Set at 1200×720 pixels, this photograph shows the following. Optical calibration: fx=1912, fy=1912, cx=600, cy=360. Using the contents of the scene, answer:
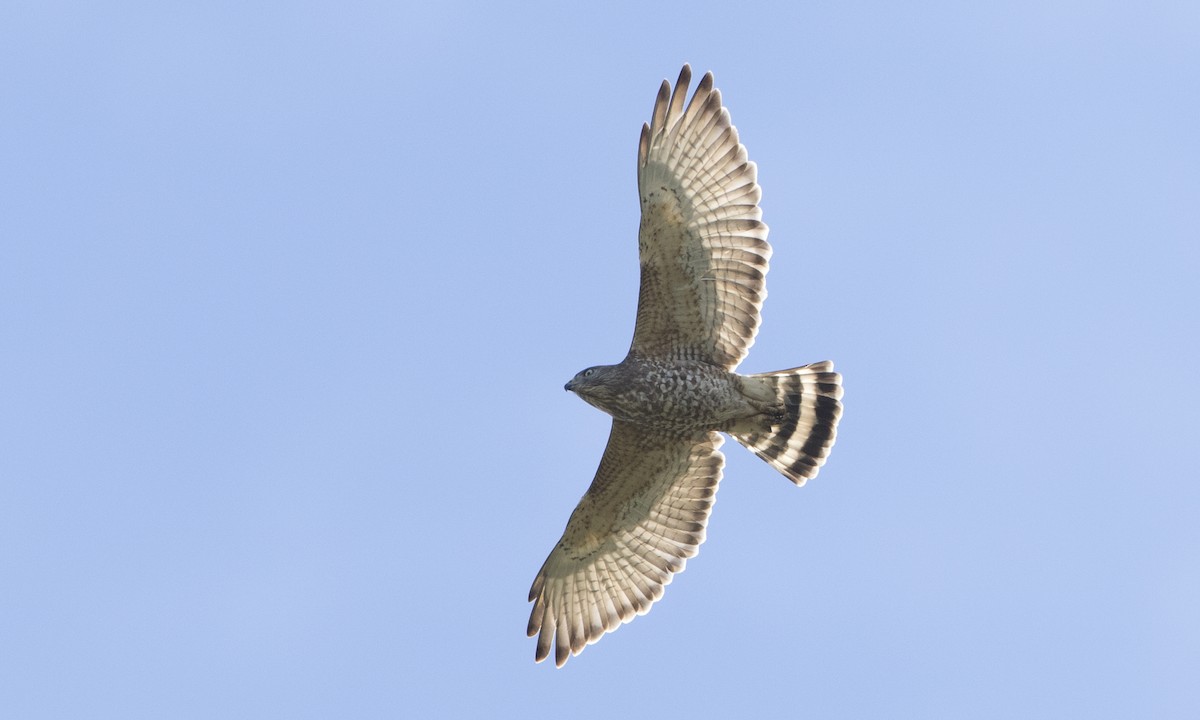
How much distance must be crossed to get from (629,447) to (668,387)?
889 millimetres

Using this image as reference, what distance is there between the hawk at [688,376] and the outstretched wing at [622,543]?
0.04 feet

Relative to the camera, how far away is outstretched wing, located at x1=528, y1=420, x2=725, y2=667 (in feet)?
53.5

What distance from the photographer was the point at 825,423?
53.1 feet

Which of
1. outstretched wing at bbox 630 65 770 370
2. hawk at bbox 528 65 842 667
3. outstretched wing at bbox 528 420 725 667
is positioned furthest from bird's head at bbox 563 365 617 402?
outstretched wing at bbox 528 420 725 667

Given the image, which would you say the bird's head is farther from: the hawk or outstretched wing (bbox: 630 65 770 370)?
outstretched wing (bbox: 630 65 770 370)

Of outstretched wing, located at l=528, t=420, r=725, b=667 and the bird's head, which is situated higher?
the bird's head

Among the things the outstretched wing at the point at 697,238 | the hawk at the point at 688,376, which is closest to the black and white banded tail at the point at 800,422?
the hawk at the point at 688,376

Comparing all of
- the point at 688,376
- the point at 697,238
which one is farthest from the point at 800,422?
the point at 697,238

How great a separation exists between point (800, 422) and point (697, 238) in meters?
1.87

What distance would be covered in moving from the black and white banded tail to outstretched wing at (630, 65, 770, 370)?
0.54 metres

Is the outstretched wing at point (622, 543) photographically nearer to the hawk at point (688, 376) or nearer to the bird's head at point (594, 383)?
the hawk at point (688, 376)

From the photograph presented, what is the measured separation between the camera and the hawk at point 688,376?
15570 millimetres

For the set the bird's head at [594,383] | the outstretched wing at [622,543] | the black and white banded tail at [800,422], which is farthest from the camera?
the outstretched wing at [622,543]

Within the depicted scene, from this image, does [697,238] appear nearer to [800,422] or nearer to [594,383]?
[594,383]
